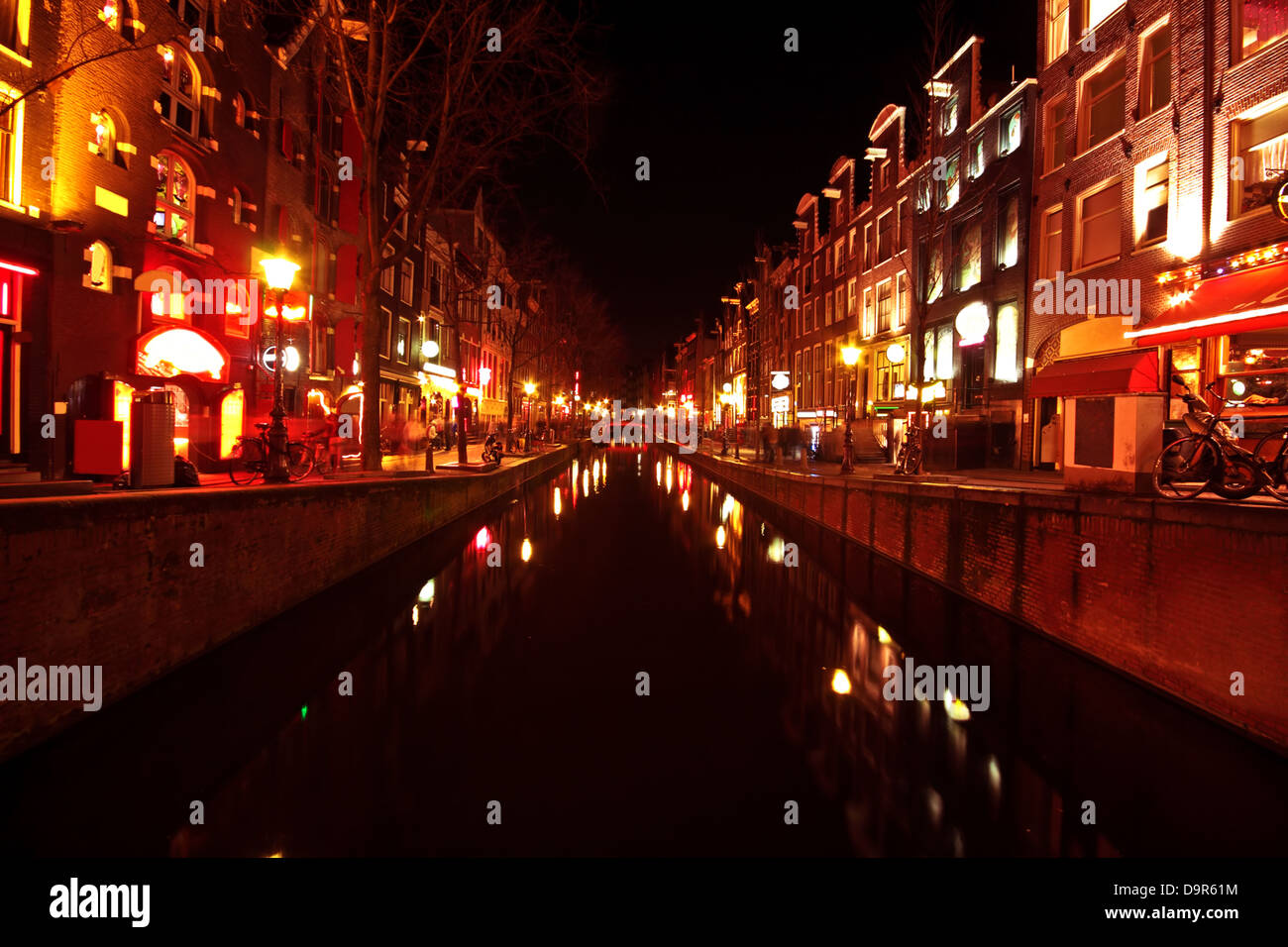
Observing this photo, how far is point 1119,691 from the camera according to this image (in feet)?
21.2

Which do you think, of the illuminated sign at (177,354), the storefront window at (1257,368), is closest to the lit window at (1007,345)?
the storefront window at (1257,368)

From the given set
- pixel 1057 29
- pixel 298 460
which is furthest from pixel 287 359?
pixel 1057 29

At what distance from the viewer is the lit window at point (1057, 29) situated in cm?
2128

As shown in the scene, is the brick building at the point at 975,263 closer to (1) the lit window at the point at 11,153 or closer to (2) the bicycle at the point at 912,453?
(2) the bicycle at the point at 912,453

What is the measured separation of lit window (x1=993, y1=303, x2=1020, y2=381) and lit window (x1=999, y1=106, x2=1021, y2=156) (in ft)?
15.9

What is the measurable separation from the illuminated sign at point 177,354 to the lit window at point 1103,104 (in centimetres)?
2166

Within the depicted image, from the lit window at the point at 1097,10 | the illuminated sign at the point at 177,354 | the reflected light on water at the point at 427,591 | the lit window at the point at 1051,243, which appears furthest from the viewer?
the lit window at the point at 1051,243

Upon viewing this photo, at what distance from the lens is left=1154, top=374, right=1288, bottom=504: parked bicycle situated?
7.57m

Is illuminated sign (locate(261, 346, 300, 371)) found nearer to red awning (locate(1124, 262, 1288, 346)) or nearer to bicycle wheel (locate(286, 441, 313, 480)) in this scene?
bicycle wheel (locate(286, 441, 313, 480))

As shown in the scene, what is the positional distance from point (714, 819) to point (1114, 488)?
6203 mm

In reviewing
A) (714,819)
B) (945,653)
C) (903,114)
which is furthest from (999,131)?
(714,819)

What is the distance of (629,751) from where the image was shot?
202 inches

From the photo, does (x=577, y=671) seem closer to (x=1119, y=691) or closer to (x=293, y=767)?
(x=293, y=767)

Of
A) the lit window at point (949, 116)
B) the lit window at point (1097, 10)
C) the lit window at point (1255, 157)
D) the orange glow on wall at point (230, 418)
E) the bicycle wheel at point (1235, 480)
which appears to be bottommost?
the bicycle wheel at point (1235, 480)
